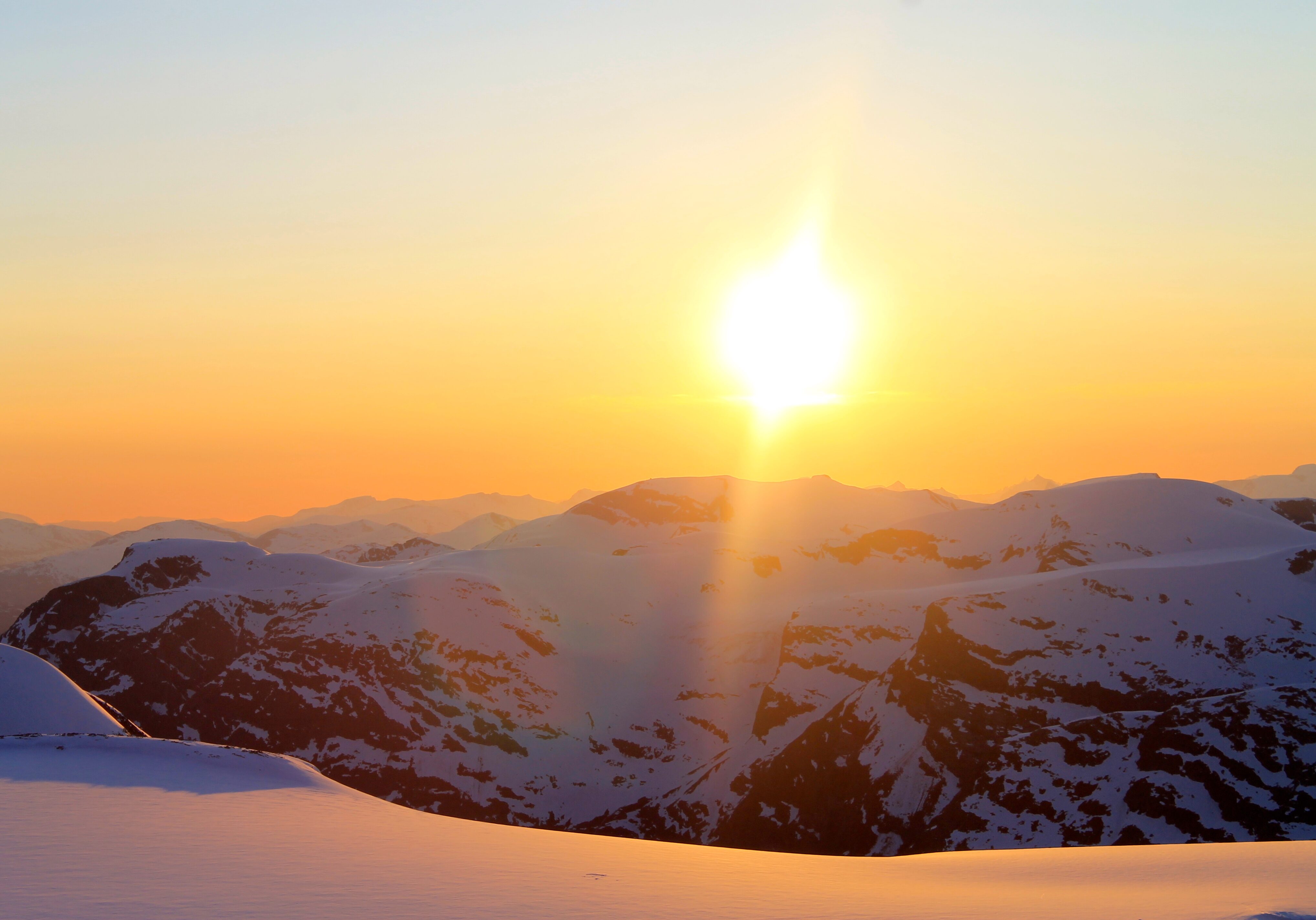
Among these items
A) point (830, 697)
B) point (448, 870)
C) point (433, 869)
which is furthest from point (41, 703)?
point (830, 697)

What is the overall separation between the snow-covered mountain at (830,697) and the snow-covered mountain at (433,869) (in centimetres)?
8687

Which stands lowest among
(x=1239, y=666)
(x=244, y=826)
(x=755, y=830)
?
(x=755, y=830)

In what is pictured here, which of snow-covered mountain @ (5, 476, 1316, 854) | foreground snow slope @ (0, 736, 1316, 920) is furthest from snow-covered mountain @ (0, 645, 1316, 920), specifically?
snow-covered mountain @ (5, 476, 1316, 854)

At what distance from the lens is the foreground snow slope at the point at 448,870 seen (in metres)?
20.5

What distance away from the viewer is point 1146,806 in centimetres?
10900

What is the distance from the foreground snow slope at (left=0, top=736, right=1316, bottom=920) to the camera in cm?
2047

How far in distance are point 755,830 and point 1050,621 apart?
5263 centimetres

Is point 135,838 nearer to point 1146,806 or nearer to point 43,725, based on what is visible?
point 43,725

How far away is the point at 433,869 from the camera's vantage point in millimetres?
25000

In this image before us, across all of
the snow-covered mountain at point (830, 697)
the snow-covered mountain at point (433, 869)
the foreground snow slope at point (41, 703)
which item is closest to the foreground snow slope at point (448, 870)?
the snow-covered mountain at point (433, 869)

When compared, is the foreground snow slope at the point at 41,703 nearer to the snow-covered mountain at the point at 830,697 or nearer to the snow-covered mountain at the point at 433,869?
the snow-covered mountain at the point at 433,869

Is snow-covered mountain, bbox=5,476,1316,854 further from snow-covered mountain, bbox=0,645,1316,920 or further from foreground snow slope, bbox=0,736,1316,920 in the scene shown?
snow-covered mountain, bbox=0,645,1316,920

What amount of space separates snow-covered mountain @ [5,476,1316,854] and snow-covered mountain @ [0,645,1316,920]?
285 feet

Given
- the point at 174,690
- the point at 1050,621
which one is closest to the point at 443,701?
the point at 174,690
